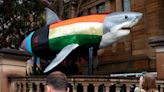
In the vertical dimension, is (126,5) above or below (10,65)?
above

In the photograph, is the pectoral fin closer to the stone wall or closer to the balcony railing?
the stone wall

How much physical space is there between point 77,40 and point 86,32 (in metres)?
0.43

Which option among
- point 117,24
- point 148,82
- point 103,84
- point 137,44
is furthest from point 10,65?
point 137,44

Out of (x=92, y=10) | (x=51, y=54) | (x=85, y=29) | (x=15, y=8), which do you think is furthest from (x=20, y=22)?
(x=92, y=10)

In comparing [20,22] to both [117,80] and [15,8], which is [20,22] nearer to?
[15,8]

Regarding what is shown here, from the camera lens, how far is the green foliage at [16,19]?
67.2 ft

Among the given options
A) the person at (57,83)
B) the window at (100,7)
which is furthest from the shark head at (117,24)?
Answer: the window at (100,7)

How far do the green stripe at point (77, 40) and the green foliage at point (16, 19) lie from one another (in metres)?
5.46

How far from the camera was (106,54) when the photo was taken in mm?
27766

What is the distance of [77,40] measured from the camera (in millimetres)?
14766

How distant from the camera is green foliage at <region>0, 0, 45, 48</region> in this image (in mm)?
20469

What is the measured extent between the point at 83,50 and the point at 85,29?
1044 mm

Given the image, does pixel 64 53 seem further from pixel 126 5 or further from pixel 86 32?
pixel 126 5

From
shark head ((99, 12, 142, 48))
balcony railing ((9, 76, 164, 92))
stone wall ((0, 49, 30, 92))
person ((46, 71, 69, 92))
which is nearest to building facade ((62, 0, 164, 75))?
shark head ((99, 12, 142, 48))
